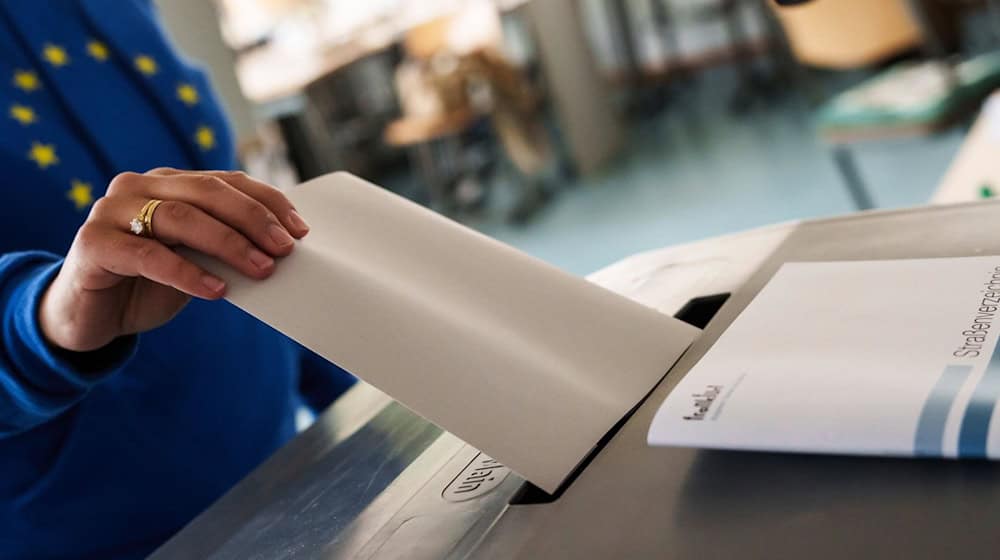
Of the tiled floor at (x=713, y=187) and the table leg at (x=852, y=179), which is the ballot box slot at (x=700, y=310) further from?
the tiled floor at (x=713, y=187)

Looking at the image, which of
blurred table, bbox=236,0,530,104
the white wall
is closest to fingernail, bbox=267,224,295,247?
the white wall

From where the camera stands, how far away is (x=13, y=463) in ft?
2.62

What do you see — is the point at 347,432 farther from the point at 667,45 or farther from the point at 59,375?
the point at 667,45


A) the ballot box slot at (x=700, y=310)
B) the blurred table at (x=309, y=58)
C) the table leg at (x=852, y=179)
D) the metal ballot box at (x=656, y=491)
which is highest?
the metal ballot box at (x=656, y=491)

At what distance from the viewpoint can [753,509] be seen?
1.29 ft

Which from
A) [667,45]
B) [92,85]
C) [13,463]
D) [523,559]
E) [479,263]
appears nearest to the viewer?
[523,559]

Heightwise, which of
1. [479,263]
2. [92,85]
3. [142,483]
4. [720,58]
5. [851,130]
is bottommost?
[720,58]

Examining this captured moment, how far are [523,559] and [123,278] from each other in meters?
0.35

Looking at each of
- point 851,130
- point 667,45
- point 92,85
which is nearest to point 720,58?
point 667,45

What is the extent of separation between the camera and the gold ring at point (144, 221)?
566mm

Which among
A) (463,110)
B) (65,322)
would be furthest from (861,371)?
(463,110)

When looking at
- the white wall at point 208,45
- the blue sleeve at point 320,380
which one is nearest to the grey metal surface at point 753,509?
the blue sleeve at point 320,380

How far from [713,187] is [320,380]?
9.32 feet

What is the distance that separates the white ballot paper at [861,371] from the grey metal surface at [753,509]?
1 centimetres
